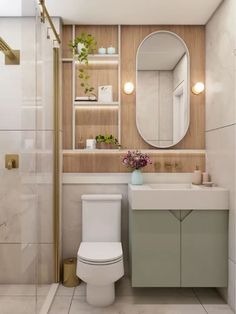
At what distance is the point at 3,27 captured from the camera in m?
1.75

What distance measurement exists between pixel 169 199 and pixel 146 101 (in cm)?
107

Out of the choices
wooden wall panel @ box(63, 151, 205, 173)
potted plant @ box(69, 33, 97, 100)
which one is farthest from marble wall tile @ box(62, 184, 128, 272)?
potted plant @ box(69, 33, 97, 100)

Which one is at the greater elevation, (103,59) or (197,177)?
(103,59)

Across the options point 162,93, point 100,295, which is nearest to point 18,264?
point 100,295

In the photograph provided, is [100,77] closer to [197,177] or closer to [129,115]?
[129,115]

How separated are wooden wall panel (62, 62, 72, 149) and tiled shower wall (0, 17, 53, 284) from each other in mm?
676

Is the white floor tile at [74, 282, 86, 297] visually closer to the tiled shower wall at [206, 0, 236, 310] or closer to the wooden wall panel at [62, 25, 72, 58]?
the tiled shower wall at [206, 0, 236, 310]

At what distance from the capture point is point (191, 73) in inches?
119

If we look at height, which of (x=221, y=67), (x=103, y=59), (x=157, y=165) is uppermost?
(x=103, y=59)

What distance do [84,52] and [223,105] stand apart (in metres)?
1.39

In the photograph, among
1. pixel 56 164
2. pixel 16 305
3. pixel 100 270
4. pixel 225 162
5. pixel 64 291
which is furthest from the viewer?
pixel 56 164

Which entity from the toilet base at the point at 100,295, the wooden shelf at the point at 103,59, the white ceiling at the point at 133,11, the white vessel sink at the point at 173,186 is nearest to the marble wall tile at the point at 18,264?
the toilet base at the point at 100,295

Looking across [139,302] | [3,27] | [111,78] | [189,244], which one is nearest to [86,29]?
[111,78]

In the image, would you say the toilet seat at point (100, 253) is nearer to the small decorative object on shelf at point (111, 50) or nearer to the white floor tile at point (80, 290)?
the white floor tile at point (80, 290)
